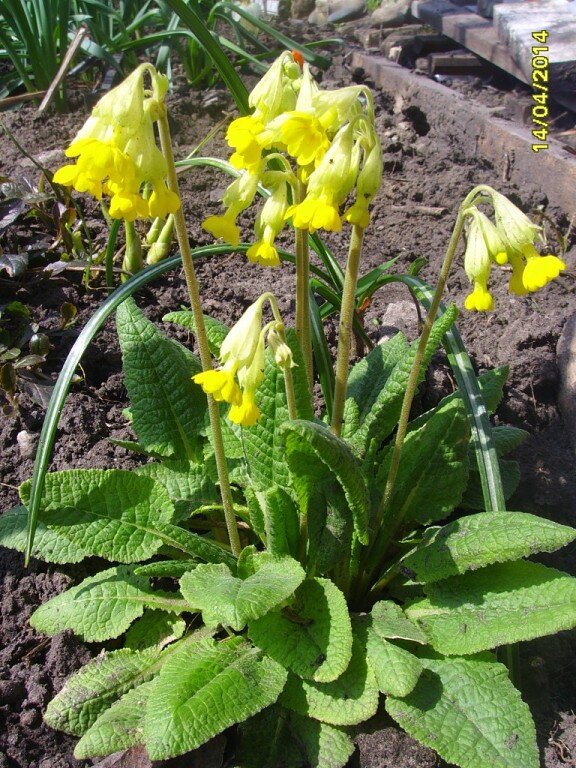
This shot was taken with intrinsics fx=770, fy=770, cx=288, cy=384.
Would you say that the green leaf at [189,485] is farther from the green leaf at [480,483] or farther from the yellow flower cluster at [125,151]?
the yellow flower cluster at [125,151]

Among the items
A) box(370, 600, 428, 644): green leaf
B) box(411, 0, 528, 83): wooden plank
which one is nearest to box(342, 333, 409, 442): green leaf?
box(370, 600, 428, 644): green leaf

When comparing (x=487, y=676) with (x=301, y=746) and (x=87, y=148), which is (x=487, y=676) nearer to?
(x=301, y=746)

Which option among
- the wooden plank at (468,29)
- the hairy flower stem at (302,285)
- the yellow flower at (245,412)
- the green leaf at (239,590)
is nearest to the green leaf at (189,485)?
the green leaf at (239,590)

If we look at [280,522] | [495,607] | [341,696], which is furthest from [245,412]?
[495,607]
